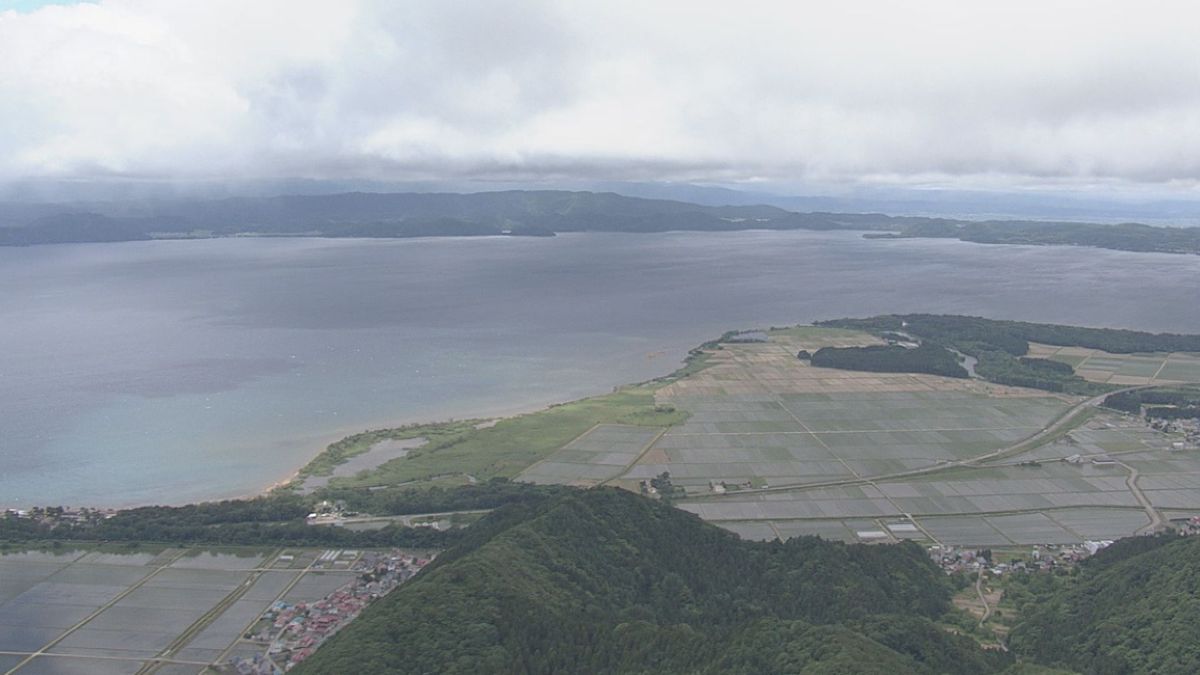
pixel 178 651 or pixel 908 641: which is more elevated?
pixel 908 641

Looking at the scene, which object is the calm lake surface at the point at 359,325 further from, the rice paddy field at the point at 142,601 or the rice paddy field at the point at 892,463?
the rice paddy field at the point at 892,463

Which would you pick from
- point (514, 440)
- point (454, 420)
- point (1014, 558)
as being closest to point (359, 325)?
point (454, 420)

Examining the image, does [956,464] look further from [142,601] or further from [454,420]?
[142,601]

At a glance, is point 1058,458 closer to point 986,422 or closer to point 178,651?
point 986,422

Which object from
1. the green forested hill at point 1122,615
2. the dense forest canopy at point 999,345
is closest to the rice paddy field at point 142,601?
the green forested hill at point 1122,615

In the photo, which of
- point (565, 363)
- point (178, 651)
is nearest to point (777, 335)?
point (565, 363)

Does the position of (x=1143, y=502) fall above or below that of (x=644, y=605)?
above

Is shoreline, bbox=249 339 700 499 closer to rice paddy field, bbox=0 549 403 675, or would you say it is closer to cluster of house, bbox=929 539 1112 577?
rice paddy field, bbox=0 549 403 675
